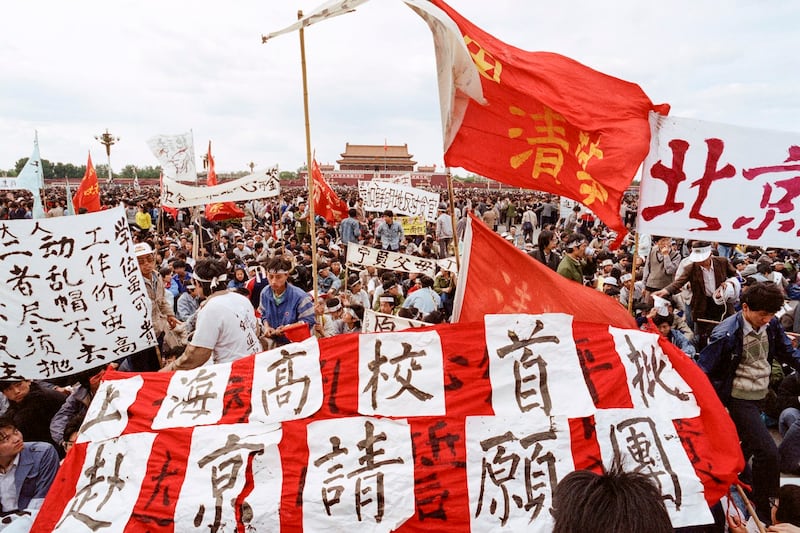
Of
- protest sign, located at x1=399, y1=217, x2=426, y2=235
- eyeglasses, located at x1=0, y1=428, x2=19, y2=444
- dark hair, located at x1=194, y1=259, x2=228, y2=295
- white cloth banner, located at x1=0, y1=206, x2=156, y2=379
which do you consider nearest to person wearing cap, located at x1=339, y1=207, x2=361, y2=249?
protest sign, located at x1=399, y1=217, x2=426, y2=235

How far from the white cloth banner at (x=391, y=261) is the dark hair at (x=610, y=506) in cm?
722

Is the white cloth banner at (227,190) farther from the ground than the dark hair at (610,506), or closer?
farther from the ground

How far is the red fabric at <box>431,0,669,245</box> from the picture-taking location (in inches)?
145

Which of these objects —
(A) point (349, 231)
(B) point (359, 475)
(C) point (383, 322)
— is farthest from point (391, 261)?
(B) point (359, 475)

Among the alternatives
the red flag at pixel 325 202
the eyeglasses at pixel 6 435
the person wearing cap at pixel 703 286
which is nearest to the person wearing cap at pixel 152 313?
the eyeglasses at pixel 6 435

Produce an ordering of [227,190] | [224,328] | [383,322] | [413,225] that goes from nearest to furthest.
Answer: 1. [224,328]
2. [383,322]
3. [227,190]
4. [413,225]

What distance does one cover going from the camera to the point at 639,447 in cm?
283

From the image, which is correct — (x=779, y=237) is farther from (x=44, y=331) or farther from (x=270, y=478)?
(x=44, y=331)

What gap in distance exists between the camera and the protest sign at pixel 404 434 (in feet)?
8.71

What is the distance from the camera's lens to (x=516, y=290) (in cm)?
358

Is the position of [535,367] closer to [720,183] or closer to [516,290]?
[516,290]

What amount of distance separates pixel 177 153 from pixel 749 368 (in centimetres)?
1215

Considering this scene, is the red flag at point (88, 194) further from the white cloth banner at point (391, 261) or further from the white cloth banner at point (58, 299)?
the white cloth banner at point (58, 299)

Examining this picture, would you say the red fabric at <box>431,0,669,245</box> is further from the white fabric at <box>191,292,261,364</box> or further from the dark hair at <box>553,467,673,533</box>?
the dark hair at <box>553,467,673,533</box>
